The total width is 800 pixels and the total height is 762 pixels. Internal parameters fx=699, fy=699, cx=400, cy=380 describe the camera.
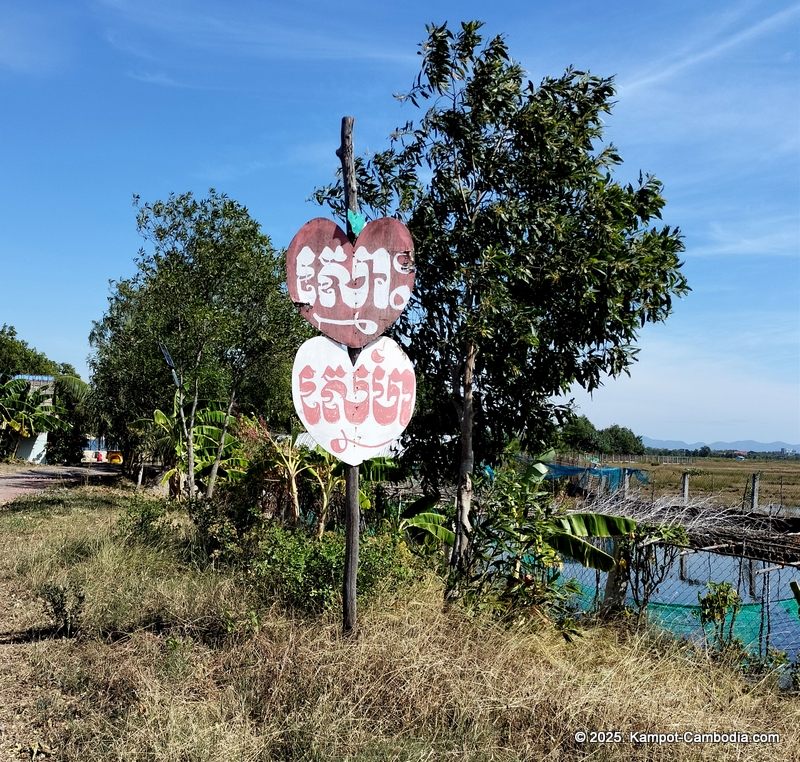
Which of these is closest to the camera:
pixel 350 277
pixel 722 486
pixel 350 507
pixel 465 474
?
pixel 350 507

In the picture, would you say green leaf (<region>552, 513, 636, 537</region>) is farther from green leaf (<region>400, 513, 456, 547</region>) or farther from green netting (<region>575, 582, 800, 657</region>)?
green leaf (<region>400, 513, 456, 547</region>)

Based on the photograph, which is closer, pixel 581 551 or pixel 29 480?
pixel 581 551

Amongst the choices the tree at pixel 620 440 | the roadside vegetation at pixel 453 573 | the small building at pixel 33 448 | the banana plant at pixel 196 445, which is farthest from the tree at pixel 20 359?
the tree at pixel 620 440

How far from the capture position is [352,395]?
5453mm

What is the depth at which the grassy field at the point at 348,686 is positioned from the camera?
3941 millimetres

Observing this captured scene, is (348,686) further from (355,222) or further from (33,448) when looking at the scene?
(33,448)

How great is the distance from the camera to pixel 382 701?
170 inches

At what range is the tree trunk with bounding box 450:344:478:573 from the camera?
279 inches

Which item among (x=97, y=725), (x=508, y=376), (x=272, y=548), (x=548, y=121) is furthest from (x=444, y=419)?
(x=97, y=725)

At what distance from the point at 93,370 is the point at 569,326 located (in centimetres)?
2162

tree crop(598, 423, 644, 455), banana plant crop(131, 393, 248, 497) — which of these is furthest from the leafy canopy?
tree crop(598, 423, 644, 455)

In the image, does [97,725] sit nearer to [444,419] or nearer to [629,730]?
[629,730]

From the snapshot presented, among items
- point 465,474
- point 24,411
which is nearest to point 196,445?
point 465,474

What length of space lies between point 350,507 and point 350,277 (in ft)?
5.90
